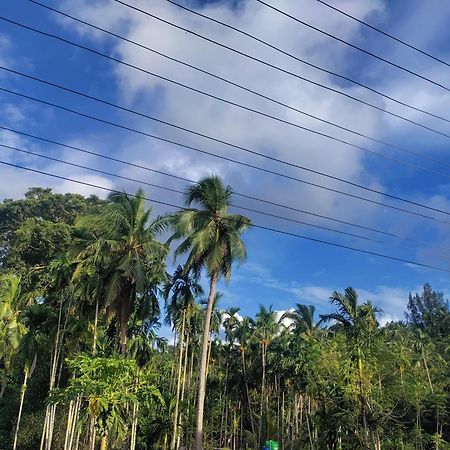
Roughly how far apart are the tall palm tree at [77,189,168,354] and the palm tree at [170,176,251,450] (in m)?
1.29

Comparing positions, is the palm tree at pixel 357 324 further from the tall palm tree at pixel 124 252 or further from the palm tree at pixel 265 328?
the palm tree at pixel 265 328

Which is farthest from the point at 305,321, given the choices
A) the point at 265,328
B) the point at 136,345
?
the point at 136,345

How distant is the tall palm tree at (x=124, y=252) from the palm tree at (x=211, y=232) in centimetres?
129

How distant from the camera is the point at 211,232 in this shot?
24.6m

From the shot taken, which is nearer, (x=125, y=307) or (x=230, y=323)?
(x=125, y=307)

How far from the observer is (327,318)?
97.5ft

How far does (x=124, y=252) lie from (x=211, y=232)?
4.38m

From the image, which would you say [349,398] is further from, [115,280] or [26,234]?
[26,234]

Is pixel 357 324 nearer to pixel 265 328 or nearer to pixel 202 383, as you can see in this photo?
pixel 202 383

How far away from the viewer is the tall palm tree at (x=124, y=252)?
23125 mm

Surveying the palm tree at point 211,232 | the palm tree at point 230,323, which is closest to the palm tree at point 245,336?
the palm tree at point 230,323

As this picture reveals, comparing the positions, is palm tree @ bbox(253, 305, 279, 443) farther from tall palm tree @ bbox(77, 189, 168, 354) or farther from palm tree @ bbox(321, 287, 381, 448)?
tall palm tree @ bbox(77, 189, 168, 354)

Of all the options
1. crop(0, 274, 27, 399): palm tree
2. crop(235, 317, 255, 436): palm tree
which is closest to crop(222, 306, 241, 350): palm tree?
crop(235, 317, 255, 436): palm tree

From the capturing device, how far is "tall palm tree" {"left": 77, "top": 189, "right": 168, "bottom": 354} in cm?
2312
